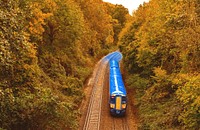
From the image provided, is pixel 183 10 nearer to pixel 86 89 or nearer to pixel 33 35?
pixel 33 35

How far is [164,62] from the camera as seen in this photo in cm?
2678

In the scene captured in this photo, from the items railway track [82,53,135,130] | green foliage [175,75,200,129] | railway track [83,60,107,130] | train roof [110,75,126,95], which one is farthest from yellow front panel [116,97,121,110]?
green foliage [175,75,200,129]

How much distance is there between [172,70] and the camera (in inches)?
973

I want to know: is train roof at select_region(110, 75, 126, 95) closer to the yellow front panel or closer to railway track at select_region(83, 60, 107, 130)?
the yellow front panel

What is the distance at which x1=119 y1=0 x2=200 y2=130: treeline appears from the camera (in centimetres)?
1527

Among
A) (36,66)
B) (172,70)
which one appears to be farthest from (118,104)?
(36,66)

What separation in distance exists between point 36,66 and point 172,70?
1207cm

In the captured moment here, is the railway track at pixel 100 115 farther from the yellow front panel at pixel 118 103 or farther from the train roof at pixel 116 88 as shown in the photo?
the train roof at pixel 116 88

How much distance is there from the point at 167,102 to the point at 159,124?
3315mm

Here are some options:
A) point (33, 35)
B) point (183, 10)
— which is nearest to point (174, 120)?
point (183, 10)

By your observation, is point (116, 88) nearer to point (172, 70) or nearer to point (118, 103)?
point (118, 103)

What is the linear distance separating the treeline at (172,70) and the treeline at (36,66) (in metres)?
6.66

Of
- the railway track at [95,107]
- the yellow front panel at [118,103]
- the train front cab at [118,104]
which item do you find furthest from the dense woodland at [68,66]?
the yellow front panel at [118,103]

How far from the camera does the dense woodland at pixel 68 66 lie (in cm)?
1387
